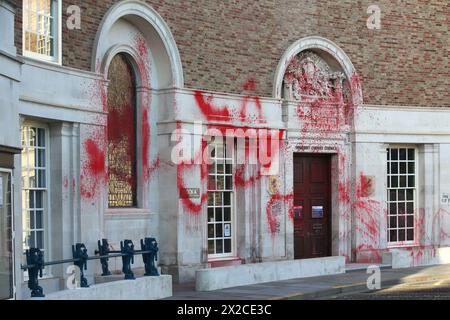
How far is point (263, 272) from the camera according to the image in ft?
62.6

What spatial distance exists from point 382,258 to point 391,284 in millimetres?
3982

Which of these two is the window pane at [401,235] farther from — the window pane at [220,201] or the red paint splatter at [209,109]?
the red paint splatter at [209,109]

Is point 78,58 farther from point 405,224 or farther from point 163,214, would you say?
point 405,224

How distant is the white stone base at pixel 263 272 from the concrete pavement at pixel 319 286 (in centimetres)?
23

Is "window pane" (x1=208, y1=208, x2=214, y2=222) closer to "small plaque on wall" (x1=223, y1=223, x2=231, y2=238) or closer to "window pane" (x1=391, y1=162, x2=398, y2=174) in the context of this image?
"small plaque on wall" (x1=223, y1=223, x2=231, y2=238)

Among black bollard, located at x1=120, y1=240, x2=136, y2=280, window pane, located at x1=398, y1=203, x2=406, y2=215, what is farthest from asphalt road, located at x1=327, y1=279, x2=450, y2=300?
window pane, located at x1=398, y1=203, x2=406, y2=215

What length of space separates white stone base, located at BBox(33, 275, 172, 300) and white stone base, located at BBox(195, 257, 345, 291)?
1013 millimetres

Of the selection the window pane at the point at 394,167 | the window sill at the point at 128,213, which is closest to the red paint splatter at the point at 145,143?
the window sill at the point at 128,213

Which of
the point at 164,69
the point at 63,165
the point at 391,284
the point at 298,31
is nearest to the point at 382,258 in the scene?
the point at 391,284

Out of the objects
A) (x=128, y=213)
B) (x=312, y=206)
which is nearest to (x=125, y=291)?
(x=128, y=213)

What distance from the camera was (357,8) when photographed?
24594 millimetres

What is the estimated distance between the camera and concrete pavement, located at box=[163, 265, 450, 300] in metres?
16.8

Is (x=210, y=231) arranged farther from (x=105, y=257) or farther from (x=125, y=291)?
(x=125, y=291)

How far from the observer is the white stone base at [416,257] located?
22875 millimetres
